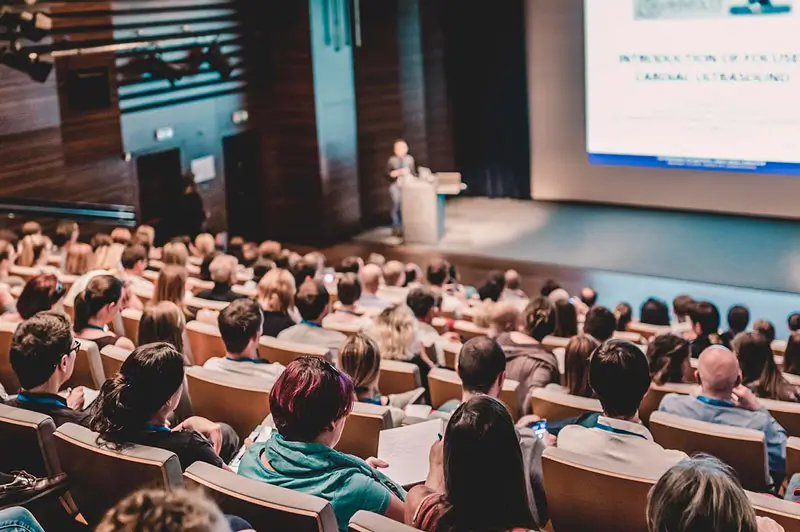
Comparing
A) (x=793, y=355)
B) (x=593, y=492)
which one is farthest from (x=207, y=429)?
(x=793, y=355)

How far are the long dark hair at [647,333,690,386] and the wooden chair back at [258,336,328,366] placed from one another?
4.97 ft

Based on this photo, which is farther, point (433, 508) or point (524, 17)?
point (524, 17)

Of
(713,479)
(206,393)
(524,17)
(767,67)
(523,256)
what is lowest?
(523,256)

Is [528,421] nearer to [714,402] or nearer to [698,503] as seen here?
[714,402]

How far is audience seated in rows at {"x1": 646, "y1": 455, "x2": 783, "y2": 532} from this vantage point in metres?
1.96

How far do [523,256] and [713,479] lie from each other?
352 inches

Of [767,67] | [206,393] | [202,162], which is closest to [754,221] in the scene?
[767,67]

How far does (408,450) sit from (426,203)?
8284mm

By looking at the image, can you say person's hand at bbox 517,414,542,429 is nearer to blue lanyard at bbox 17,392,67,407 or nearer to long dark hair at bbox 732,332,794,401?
long dark hair at bbox 732,332,794,401

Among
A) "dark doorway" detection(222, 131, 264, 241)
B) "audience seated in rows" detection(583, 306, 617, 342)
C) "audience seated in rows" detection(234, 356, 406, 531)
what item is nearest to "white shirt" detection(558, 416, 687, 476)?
"audience seated in rows" detection(234, 356, 406, 531)

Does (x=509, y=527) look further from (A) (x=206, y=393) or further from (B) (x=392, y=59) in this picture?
(B) (x=392, y=59)

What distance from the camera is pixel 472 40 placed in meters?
13.5

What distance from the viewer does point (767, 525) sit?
2.34 m

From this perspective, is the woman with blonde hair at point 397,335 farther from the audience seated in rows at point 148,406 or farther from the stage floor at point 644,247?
the stage floor at point 644,247
